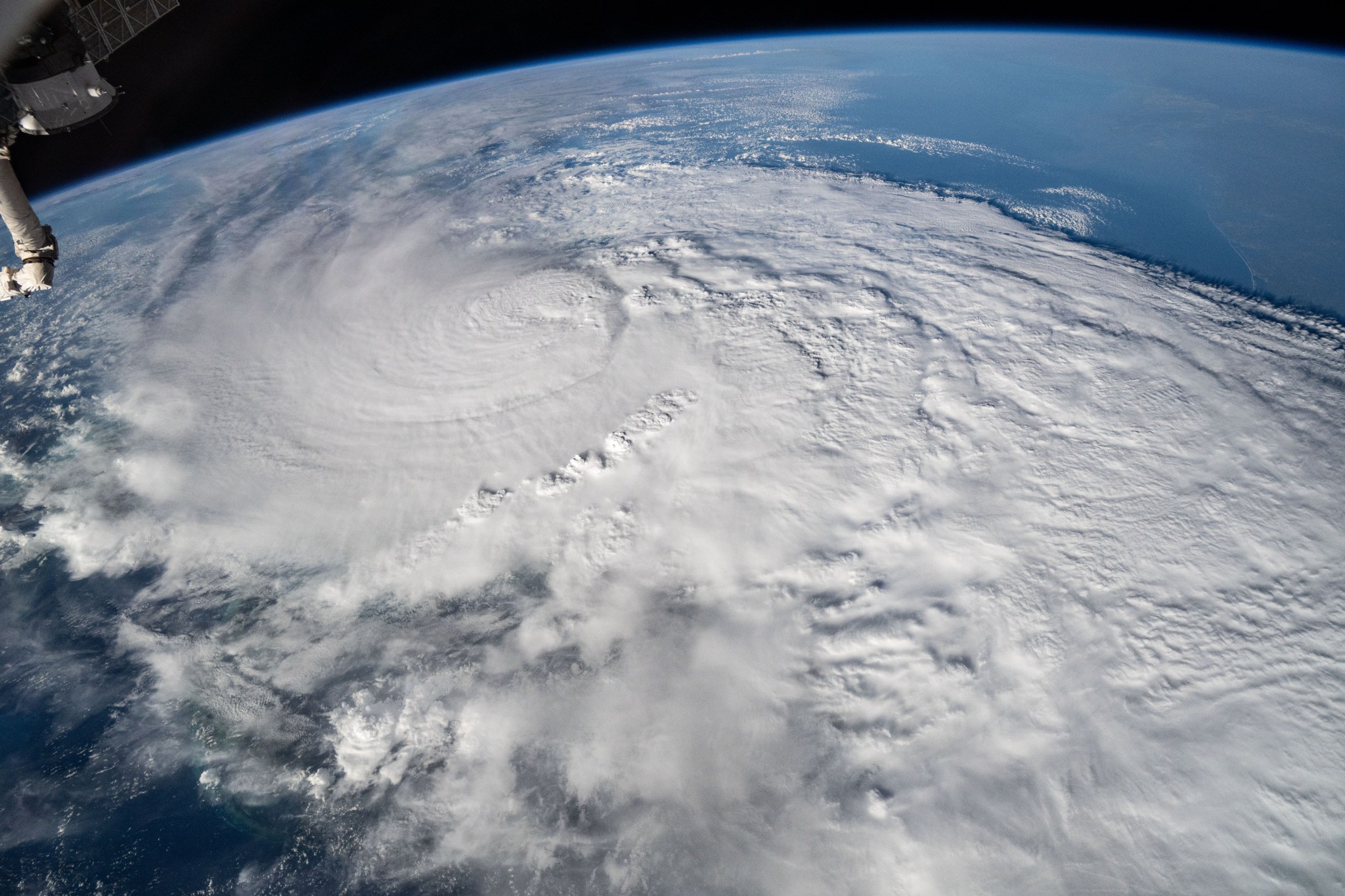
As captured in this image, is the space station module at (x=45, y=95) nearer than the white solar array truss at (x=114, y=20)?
Yes

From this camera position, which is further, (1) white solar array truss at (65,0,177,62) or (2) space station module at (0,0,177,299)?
(1) white solar array truss at (65,0,177,62)

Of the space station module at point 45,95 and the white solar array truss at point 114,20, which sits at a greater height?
the white solar array truss at point 114,20

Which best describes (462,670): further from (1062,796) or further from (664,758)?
(1062,796)

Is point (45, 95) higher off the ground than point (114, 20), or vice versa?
point (114, 20)

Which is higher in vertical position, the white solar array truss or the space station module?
the white solar array truss

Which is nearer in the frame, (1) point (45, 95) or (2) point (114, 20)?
(1) point (45, 95)

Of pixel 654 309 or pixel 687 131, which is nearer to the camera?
pixel 654 309

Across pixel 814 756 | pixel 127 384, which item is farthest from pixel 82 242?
pixel 814 756

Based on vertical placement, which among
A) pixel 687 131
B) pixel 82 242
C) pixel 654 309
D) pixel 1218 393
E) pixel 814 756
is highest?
pixel 687 131
